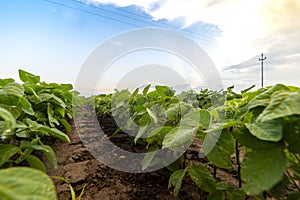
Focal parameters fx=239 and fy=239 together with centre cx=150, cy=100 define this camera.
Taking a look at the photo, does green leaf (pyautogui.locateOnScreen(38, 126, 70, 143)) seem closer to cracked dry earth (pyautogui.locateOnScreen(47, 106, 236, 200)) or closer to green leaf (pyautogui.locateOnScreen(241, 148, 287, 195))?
cracked dry earth (pyautogui.locateOnScreen(47, 106, 236, 200))

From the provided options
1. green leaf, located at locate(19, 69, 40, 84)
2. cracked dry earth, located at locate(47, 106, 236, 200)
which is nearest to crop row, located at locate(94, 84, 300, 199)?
cracked dry earth, located at locate(47, 106, 236, 200)

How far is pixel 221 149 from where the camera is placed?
2.76 ft

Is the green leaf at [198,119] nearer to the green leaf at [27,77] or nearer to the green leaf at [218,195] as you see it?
the green leaf at [218,195]

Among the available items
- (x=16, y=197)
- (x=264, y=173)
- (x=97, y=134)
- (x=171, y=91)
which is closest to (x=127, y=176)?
(x=171, y=91)

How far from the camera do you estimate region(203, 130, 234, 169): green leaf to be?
829 mm

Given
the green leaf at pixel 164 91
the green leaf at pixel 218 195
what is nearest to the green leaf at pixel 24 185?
the green leaf at pixel 218 195

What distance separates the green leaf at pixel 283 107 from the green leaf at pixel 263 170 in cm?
11

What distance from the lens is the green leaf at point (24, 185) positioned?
0.40 meters

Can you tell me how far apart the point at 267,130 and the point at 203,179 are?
484mm

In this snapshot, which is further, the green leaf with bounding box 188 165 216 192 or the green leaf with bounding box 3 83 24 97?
the green leaf with bounding box 188 165 216 192

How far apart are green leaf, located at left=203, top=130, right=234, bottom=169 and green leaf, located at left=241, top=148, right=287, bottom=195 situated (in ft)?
0.59

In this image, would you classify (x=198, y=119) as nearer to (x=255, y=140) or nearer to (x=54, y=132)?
(x=255, y=140)

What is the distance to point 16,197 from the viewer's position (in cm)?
39

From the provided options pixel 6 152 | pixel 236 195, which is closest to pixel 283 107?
pixel 236 195
